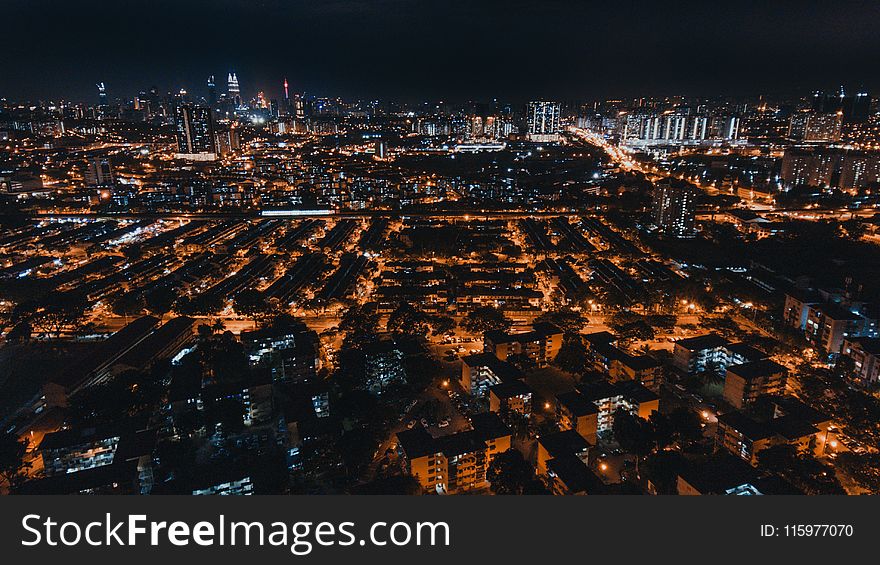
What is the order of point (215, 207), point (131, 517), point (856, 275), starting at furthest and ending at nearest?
1. point (215, 207)
2. point (856, 275)
3. point (131, 517)

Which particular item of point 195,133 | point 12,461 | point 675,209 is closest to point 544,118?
point 195,133

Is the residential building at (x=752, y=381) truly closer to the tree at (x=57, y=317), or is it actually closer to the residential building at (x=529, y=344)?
the residential building at (x=529, y=344)

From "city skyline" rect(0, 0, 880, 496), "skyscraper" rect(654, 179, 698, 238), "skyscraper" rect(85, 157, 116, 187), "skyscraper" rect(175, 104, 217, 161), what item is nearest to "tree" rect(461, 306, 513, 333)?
"city skyline" rect(0, 0, 880, 496)

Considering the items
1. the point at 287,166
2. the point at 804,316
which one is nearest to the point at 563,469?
the point at 804,316

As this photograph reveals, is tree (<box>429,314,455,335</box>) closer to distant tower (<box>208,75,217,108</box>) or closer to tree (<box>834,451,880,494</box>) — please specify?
tree (<box>834,451,880,494</box>)

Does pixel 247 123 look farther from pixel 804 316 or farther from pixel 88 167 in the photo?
pixel 804 316

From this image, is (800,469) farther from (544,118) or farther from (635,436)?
(544,118)
